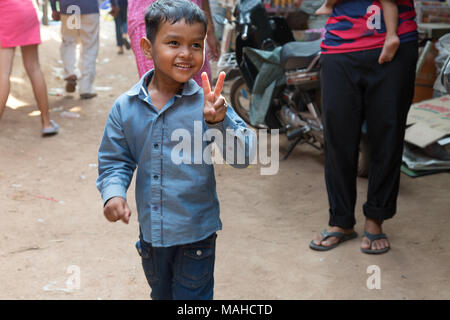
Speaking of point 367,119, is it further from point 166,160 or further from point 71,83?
point 71,83

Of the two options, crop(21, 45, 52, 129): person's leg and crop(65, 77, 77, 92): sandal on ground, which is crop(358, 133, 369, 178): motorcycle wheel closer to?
crop(21, 45, 52, 129): person's leg

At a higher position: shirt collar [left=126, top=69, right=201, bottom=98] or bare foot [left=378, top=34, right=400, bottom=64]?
shirt collar [left=126, top=69, right=201, bottom=98]

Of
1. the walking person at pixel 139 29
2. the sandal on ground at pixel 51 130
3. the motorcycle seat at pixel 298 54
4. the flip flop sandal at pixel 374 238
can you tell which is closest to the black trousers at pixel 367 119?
the flip flop sandal at pixel 374 238

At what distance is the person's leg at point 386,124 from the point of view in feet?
9.19

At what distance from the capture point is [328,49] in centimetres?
293

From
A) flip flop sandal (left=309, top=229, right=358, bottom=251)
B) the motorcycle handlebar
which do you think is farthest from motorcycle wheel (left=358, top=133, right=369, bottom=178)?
the motorcycle handlebar

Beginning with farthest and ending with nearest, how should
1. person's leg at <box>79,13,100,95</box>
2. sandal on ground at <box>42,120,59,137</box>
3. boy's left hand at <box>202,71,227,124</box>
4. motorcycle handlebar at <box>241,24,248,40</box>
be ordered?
1. person's leg at <box>79,13,100,95</box>
2. sandal on ground at <box>42,120,59,137</box>
3. motorcycle handlebar at <box>241,24,248,40</box>
4. boy's left hand at <box>202,71,227,124</box>

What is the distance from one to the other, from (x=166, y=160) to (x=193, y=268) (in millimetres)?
388

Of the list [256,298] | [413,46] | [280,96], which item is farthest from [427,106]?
[256,298]

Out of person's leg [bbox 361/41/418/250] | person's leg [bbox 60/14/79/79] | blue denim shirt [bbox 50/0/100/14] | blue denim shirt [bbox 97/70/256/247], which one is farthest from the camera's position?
person's leg [bbox 60/14/79/79]

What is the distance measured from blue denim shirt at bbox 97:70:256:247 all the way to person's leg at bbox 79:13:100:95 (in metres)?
4.96

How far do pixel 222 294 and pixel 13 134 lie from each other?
133 inches

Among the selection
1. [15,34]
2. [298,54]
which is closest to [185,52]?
[298,54]

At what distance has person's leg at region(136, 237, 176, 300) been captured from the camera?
6.14 feet
